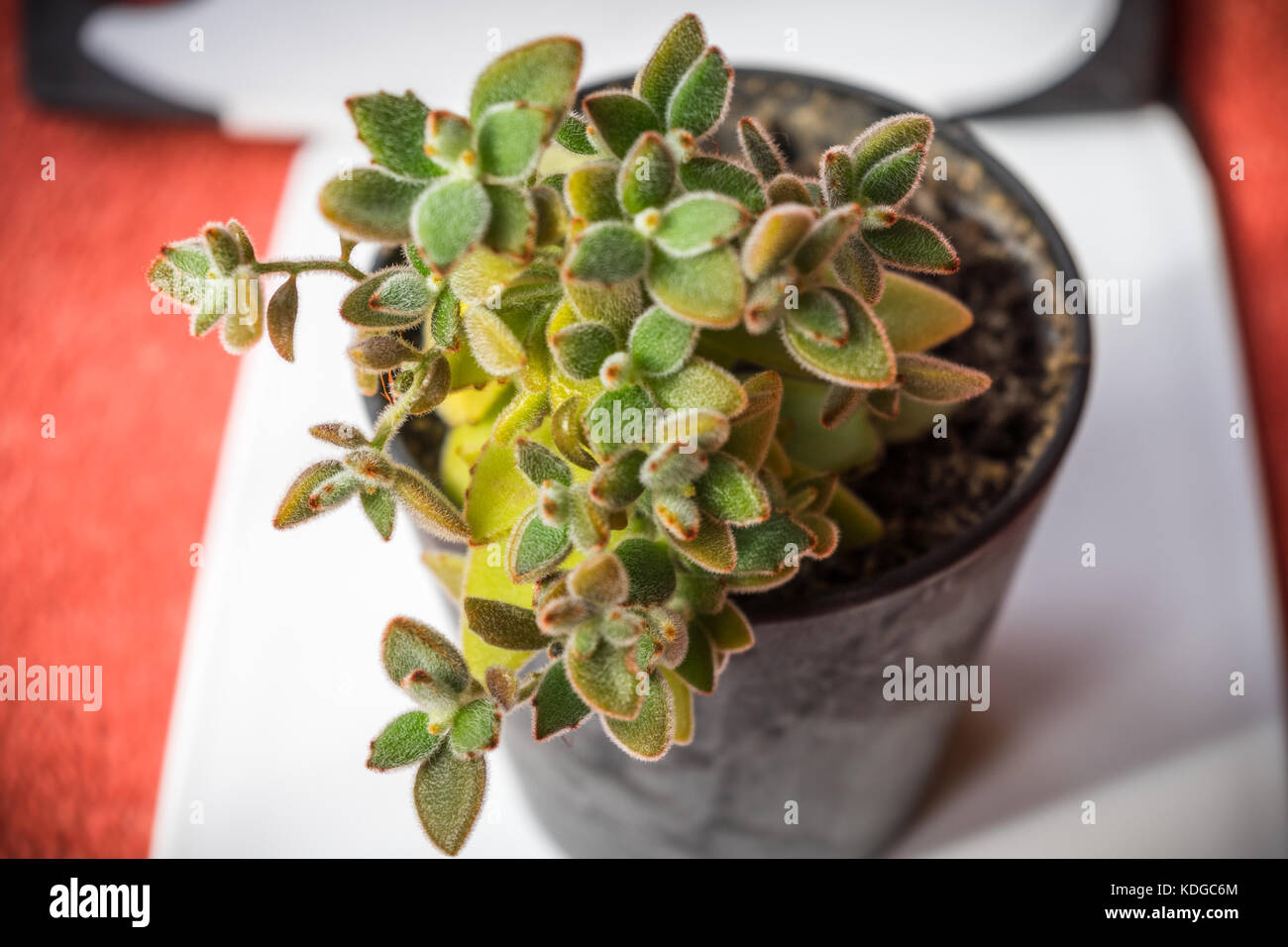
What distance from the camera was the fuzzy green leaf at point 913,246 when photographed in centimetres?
37

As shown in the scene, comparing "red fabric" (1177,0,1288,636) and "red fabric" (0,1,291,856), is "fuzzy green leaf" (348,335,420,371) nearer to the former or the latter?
"red fabric" (0,1,291,856)

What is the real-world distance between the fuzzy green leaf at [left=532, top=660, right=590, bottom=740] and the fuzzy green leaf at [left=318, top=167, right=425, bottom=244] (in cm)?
14

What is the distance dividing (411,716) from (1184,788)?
49 centimetres

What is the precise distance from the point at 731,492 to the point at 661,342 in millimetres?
48

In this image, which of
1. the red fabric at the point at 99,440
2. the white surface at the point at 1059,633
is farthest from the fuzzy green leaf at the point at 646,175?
the red fabric at the point at 99,440

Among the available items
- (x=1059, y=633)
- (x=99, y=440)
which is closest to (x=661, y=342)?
(x=1059, y=633)

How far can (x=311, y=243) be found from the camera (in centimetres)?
87

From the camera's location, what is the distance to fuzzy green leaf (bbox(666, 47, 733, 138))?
0.34m

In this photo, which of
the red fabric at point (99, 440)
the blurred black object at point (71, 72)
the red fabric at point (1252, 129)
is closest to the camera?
the red fabric at point (99, 440)

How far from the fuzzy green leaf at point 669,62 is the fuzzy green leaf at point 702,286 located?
2.5 inches

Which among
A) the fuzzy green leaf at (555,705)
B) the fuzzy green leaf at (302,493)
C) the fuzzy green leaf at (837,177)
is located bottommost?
the fuzzy green leaf at (555,705)

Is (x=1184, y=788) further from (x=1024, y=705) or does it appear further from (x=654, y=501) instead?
(x=654, y=501)

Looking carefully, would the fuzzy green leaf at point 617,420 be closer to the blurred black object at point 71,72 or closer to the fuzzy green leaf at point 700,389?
the fuzzy green leaf at point 700,389

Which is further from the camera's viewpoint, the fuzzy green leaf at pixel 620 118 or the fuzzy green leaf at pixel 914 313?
the fuzzy green leaf at pixel 914 313
